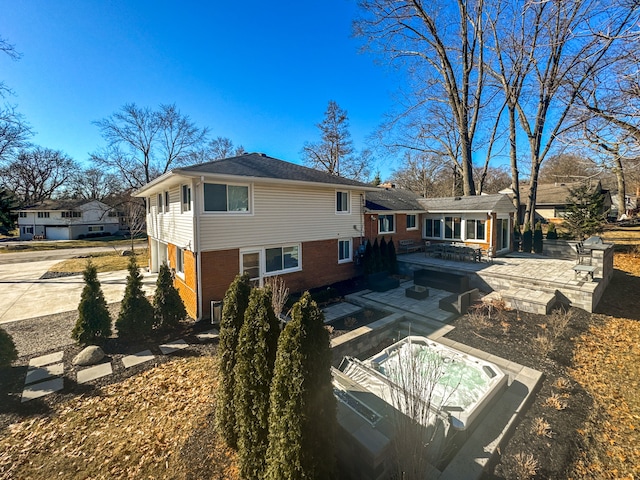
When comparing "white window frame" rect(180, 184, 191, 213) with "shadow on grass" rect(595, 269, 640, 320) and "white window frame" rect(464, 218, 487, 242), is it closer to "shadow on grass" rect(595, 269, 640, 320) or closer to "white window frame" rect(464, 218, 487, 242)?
"shadow on grass" rect(595, 269, 640, 320)

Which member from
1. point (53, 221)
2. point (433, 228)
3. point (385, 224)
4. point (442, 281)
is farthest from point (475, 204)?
point (53, 221)

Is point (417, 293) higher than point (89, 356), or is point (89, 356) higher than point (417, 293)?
point (417, 293)

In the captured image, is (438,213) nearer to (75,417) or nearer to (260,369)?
(260,369)

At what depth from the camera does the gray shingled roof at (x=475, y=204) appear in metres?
15.6

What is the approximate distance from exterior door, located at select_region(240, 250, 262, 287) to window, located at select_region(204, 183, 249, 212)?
5.66ft

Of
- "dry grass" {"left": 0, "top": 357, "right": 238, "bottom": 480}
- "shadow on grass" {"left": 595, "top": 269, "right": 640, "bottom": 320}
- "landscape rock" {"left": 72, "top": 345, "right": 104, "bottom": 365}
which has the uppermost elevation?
"shadow on grass" {"left": 595, "top": 269, "right": 640, "bottom": 320}

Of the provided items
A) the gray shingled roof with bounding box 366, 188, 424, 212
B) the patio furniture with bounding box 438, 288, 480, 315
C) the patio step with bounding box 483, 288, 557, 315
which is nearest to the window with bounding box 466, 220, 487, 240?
the gray shingled roof with bounding box 366, 188, 424, 212

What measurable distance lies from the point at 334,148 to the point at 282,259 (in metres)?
20.6

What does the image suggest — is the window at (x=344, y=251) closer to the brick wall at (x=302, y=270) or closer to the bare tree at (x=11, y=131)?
the brick wall at (x=302, y=270)

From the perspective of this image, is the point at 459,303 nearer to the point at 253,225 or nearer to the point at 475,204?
the point at 253,225

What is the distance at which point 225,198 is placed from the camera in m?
9.39

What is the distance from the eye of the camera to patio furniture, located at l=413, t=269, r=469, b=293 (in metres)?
10.9

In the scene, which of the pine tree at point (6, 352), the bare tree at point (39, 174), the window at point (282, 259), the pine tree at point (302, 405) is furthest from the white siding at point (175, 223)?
the bare tree at point (39, 174)

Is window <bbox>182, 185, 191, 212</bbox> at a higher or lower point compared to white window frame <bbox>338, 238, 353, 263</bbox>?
higher
